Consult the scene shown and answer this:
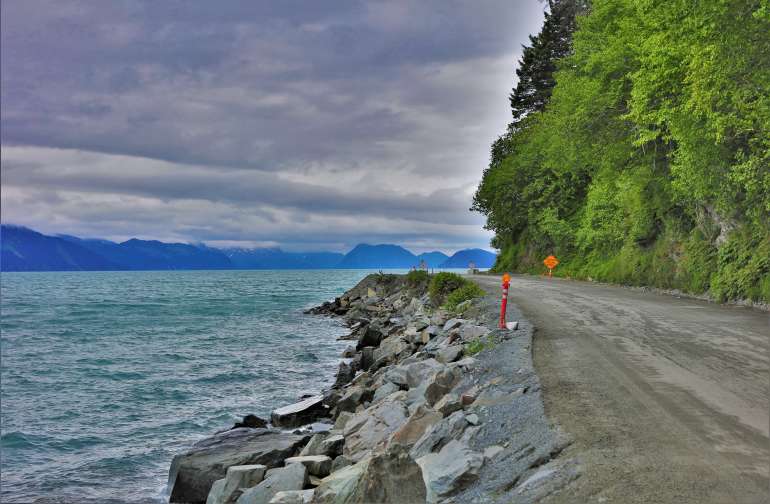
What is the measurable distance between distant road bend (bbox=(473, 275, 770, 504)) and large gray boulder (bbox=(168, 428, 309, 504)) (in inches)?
205

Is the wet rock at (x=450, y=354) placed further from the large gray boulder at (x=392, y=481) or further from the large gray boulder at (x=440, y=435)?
the large gray boulder at (x=392, y=481)

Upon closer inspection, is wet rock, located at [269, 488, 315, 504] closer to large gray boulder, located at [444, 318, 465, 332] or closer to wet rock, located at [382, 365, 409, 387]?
wet rock, located at [382, 365, 409, 387]

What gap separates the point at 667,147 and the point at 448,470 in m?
A: 23.7

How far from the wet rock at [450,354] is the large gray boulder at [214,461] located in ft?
13.8

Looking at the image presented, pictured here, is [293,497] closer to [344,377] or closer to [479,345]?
[479,345]

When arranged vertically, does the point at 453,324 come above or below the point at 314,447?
above

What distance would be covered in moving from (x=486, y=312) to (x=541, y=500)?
13.3 meters

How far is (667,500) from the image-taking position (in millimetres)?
4555

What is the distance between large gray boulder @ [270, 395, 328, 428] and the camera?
1397 cm

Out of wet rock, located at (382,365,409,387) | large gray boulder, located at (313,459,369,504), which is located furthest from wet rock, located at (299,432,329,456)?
wet rock, located at (382,365,409,387)

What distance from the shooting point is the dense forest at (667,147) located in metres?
15.0

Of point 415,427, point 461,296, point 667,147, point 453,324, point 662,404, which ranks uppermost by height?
point 667,147

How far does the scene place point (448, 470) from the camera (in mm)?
5992

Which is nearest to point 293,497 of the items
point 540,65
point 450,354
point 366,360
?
point 450,354
